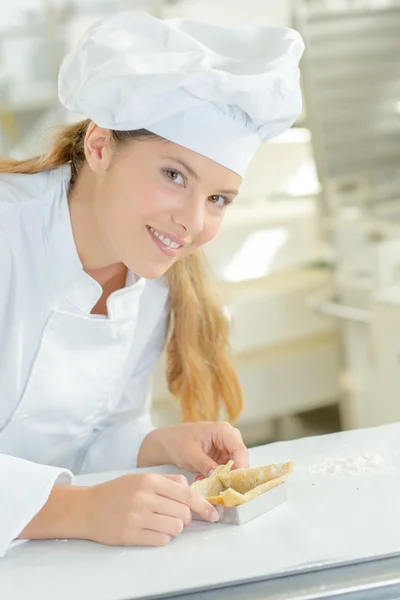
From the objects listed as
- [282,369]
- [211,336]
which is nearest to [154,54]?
[211,336]

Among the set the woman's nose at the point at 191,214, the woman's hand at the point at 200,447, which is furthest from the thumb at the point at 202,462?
the woman's nose at the point at 191,214

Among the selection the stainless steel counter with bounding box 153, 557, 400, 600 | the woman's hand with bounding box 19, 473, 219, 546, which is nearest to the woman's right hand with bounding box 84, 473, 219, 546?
the woman's hand with bounding box 19, 473, 219, 546

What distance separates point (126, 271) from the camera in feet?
4.67

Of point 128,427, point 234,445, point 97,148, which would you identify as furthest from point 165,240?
point 128,427

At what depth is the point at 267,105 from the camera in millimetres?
1136

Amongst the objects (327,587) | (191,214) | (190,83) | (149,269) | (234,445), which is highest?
(190,83)

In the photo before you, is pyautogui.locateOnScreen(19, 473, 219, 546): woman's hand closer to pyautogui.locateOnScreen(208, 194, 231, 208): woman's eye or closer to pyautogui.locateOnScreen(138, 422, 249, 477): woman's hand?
pyautogui.locateOnScreen(138, 422, 249, 477): woman's hand

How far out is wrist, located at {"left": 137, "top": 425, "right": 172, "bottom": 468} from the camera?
1346mm

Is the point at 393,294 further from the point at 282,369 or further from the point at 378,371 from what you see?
the point at 282,369

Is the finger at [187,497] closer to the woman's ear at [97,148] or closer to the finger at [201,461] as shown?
the finger at [201,461]

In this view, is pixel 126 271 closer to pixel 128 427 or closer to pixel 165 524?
pixel 128 427

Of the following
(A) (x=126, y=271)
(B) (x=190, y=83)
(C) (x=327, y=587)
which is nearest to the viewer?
(C) (x=327, y=587)

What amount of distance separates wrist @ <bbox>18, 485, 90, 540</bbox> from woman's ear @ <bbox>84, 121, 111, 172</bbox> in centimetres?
48

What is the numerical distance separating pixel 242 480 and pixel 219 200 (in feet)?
1.29
